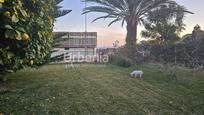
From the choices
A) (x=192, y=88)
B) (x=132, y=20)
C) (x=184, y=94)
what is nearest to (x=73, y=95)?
(x=184, y=94)

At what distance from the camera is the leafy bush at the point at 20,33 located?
2.87m

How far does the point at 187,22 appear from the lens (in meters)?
17.6

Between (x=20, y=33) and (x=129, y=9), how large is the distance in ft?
43.4

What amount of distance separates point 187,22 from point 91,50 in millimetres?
6987

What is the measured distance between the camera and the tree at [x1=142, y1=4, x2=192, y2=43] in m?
16.2

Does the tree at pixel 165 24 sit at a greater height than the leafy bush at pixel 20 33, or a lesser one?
greater

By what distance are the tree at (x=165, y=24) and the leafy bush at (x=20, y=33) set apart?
12031 mm

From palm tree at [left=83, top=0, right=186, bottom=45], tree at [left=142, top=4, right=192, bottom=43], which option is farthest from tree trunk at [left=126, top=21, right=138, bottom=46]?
tree at [left=142, top=4, right=192, bottom=43]

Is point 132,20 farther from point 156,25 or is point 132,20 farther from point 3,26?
point 3,26

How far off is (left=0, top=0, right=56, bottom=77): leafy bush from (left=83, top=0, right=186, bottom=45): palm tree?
10.6 m

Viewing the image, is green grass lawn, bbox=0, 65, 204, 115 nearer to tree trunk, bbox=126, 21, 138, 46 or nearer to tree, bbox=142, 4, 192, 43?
tree trunk, bbox=126, 21, 138, 46

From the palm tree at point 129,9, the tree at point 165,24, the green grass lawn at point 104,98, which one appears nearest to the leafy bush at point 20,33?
the green grass lawn at point 104,98

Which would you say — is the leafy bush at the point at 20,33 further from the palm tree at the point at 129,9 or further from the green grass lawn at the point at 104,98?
the palm tree at the point at 129,9

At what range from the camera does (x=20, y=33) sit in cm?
298
